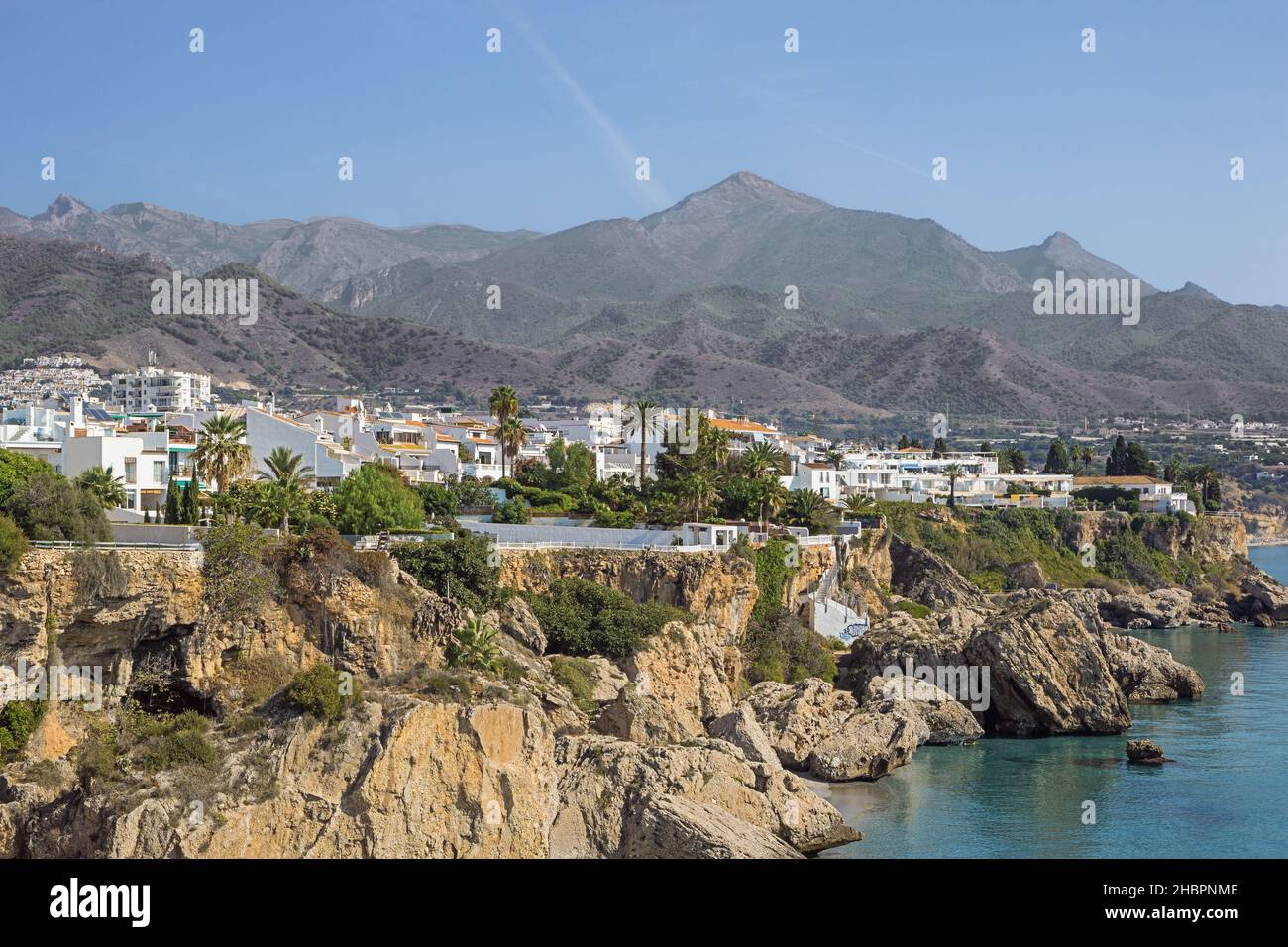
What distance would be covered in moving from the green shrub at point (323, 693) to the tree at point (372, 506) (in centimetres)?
1239

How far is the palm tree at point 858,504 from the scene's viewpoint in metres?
60.2

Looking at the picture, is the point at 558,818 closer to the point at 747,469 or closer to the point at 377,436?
the point at 747,469

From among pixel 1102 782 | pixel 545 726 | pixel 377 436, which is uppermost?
pixel 377 436

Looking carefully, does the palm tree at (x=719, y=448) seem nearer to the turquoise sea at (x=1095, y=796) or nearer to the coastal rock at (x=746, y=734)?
the turquoise sea at (x=1095, y=796)

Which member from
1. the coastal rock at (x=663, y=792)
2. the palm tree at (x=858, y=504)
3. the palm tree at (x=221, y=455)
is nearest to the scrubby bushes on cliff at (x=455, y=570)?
the palm tree at (x=221, y=455)

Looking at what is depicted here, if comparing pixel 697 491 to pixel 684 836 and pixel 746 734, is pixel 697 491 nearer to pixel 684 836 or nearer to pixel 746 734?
pixel 746 734

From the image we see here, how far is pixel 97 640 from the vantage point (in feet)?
87.6

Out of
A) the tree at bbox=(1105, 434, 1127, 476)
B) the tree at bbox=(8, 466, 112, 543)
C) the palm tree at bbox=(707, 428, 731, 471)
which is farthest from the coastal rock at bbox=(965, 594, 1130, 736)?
the tree at bbox=(1105, 434, 1127, 476)

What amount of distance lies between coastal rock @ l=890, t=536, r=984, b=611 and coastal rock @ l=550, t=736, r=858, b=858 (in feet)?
97.1

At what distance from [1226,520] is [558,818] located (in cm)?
6567

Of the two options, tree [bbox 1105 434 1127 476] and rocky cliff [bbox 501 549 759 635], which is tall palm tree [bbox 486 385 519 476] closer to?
rocky cliff [bbox 501 549 759 635]

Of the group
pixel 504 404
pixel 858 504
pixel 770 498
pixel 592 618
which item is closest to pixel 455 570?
pixel 592 618

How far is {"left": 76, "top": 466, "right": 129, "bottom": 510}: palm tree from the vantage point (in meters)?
34.1

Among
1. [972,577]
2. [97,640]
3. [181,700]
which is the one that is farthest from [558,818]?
[972,577]
